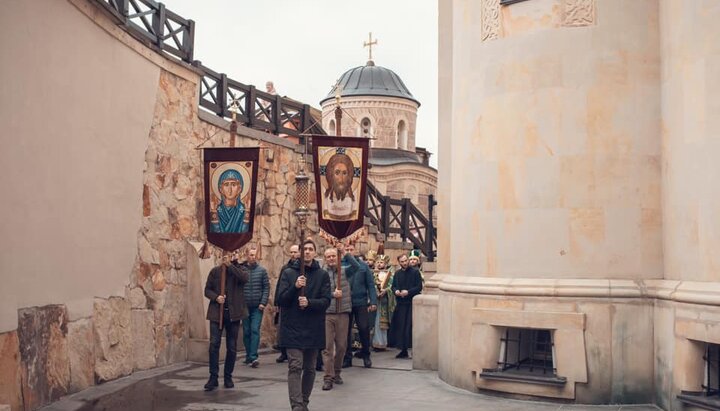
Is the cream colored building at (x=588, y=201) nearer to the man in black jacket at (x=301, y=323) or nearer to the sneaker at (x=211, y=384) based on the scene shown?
the man in black jacket at (x=301, y=323)

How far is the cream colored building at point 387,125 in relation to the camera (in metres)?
44.3

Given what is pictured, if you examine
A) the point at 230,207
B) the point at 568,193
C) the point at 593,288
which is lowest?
the point at 593,288

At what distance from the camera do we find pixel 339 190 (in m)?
11.9

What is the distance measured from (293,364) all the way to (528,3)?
515 centimetres

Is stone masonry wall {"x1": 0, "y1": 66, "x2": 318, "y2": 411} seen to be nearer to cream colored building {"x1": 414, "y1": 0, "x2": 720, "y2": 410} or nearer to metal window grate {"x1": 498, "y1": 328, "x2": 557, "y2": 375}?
cream colored building {"x1": 414, "y1": 0, "x2": 720, "y2": 410}

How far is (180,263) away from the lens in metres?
14.2

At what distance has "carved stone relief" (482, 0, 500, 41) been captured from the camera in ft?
36.3

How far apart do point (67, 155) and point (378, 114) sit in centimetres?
3570

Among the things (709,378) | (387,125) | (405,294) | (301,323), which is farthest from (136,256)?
(387,125)

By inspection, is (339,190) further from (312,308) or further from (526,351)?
(526,351)

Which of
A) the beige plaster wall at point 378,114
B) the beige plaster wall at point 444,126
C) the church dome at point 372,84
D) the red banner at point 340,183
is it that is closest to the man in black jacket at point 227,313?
the red banner at point 340,183

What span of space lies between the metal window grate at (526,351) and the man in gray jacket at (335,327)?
226cm

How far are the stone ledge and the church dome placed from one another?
115ft

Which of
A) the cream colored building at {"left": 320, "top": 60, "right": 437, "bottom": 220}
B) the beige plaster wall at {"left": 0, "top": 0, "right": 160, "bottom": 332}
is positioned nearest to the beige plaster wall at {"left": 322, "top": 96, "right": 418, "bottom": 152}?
the cream colored building at {"left": 320, "top": 60, "right": 437, "bottom": 220}
